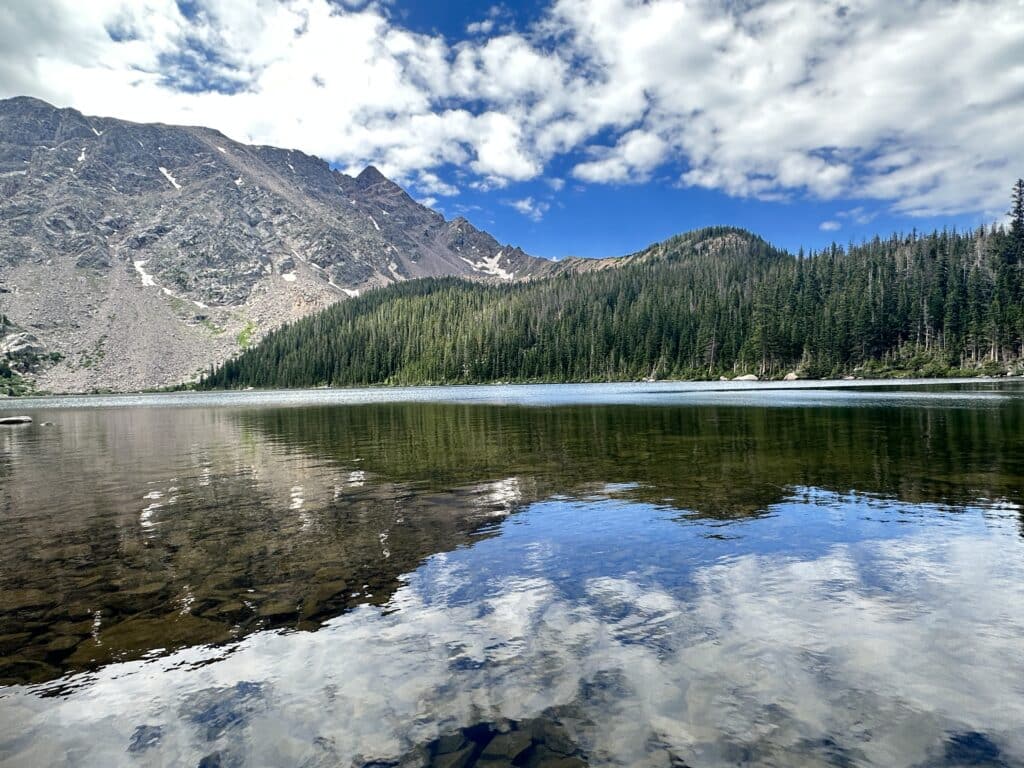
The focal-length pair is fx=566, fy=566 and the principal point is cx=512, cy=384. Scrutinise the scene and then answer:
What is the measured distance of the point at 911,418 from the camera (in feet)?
128

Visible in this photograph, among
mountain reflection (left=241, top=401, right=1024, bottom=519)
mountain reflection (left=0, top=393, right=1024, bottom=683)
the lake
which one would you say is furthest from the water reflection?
mountain reflection (left=241, top=401, right=1024, bottom=519)

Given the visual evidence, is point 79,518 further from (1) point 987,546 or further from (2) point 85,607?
(1) point 987,546

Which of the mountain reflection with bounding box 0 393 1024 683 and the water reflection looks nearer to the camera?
the water reflection

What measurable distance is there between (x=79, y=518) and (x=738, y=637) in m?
18.8

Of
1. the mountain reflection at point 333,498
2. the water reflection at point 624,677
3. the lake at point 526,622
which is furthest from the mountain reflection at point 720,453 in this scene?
the water reflection at point 624,677

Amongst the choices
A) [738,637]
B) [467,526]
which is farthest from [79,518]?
[738,637]

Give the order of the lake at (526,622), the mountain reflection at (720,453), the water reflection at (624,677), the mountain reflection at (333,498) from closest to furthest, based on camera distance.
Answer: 1. the water reflection at (624,677)
2. the lake at (526,622)
3. the mountain reflection at (333,498)
4. the mountain reflection at (720,453)

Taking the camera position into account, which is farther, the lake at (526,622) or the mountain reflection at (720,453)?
the mountain reflection at (720,453)

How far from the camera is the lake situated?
6227 mm

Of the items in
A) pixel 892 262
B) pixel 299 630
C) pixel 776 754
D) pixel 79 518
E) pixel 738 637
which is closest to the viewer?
pixel 776 754

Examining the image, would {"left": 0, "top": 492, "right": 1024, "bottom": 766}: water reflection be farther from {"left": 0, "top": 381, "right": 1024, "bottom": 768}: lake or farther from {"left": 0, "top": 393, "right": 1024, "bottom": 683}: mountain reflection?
{"left": 0, "top": 393, "right": 1024, "bottom": 683}: mountain reflection

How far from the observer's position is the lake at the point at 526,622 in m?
6.23

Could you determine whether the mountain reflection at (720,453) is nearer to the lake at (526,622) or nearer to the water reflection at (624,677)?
the lake at (526,622)

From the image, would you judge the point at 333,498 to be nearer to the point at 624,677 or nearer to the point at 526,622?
the point at 526,622
